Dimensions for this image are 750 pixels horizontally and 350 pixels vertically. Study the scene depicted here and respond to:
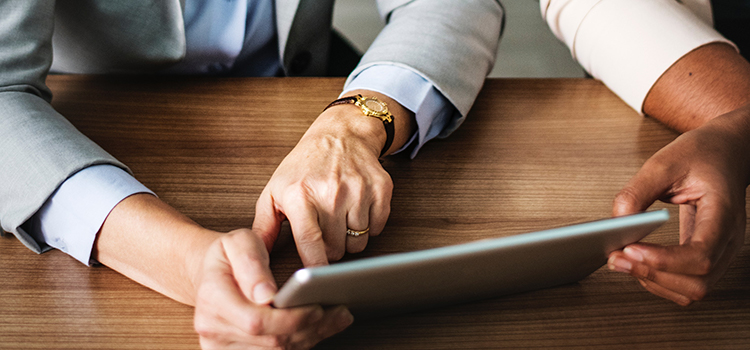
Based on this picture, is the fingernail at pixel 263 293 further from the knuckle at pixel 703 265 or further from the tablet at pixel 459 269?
the knuckle at pixel 703 265

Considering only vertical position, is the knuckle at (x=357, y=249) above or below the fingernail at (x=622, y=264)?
below

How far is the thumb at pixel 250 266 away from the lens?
0.32m

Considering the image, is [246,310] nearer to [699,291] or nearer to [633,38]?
[699,291]

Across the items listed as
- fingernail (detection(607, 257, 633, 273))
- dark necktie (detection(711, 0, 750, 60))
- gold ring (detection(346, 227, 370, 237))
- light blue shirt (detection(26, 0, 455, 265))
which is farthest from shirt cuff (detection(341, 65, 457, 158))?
dark necktie (detection(711, 0, 750, 60))

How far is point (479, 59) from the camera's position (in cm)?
68

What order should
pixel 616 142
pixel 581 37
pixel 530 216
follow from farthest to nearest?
pixel 581 37 → pixel 616 142 → pixel 530 216

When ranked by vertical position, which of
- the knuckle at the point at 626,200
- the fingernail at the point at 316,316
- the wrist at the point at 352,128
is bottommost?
the wrist at the point at 352,128

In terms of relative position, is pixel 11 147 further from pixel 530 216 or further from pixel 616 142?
pixel 616 142

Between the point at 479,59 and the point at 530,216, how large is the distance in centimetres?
27

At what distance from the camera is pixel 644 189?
43 cm

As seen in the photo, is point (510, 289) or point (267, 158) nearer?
point (510, 289)

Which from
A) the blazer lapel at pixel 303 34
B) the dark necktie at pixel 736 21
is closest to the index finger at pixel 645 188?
the blazer lapel at pixel 303 34

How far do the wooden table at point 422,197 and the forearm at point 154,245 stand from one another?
2 centimetres

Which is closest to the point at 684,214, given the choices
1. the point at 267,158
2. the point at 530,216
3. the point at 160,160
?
the point at 530,216
